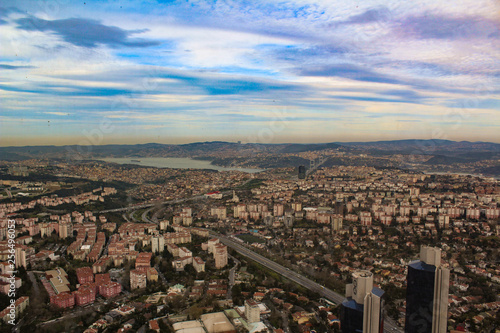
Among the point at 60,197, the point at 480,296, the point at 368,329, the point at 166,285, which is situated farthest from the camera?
the point at 60,197

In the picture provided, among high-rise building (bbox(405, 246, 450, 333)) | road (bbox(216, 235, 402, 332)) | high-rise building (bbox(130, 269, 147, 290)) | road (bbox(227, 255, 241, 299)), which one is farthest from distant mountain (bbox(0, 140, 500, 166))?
high-rise building (bbox(130, 269, 147, 290))

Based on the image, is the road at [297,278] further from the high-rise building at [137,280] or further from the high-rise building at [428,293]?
the high-rise building at [137,280]

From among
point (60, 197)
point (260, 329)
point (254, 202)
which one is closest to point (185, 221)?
point (254, 202)

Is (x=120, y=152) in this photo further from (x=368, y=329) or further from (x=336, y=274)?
(x=368, y=329)

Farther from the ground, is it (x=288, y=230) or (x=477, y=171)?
(x=477, y=171)

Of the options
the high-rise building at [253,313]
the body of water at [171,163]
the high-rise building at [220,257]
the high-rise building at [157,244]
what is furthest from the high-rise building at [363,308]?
the body of water at [171,163]
